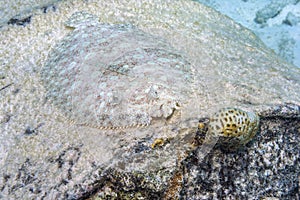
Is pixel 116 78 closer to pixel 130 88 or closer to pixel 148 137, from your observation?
pixel 130 88

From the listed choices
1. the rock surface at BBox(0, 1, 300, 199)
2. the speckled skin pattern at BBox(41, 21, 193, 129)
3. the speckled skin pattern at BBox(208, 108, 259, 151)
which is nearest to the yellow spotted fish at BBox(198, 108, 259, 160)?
the speckled skin pattern at BBox(208, 108, 259, 151)

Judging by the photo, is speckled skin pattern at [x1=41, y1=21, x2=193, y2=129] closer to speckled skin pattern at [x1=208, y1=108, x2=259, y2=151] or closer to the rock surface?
the rock surface

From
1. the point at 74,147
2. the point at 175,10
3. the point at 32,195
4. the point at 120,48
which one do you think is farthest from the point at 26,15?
the point at 32,195

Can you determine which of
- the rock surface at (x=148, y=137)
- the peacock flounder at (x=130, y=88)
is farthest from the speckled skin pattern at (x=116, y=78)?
the rock surface at (x=148, y=137)

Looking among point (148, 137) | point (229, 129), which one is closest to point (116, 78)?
point (148, 137)

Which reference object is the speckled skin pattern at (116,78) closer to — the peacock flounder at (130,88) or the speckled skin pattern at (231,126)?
the peacock flounder at (130,88)

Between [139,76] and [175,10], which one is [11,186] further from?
[175,10]

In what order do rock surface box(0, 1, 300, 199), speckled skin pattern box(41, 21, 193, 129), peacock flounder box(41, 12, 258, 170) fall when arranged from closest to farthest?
1. rock surface box(0, 1, 300, 199)
2. peacock flounder box(41, 12, 258, 170)
3. speckled skin pattern box(41, 21, 193, 129)
